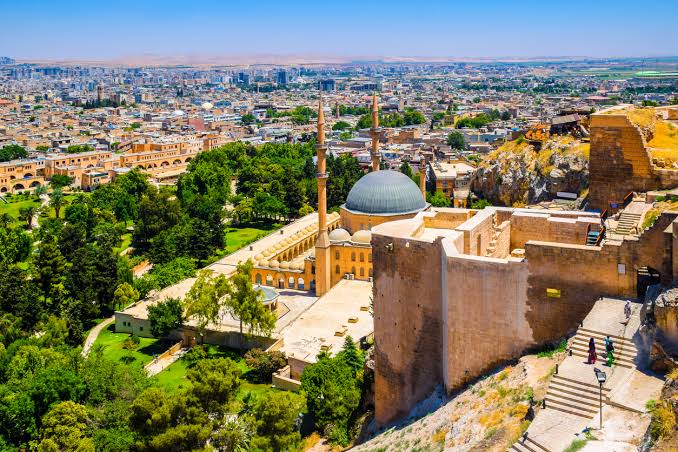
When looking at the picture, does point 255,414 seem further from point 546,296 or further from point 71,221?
point 71,221

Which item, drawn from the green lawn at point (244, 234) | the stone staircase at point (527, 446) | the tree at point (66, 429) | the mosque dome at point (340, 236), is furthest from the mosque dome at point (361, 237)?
the stone staircase at point (527, 446)

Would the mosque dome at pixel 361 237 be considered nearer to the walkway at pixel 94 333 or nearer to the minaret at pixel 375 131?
the minaret at pixel 375 131

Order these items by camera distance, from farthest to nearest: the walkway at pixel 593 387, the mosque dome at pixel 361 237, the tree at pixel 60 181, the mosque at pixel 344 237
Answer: the tree at pixel 60 181
the mosque dome at pixel 361 237
the mosque at pixel 344 237
the walkway at pixel 593 387

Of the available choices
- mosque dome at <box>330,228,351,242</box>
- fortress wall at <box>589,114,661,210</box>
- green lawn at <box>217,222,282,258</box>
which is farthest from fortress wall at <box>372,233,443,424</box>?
green lawn at <box>217,222,282,258</box>

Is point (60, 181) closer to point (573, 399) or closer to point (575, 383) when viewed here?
point (575, 383)

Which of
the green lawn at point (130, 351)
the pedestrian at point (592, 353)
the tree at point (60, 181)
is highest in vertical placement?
the pedestrian at point (592, 353)

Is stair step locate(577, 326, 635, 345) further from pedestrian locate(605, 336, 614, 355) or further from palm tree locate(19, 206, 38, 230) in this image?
palm tree locate(19, 206, 38, 230)

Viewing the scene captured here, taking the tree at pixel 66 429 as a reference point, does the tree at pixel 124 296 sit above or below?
below
